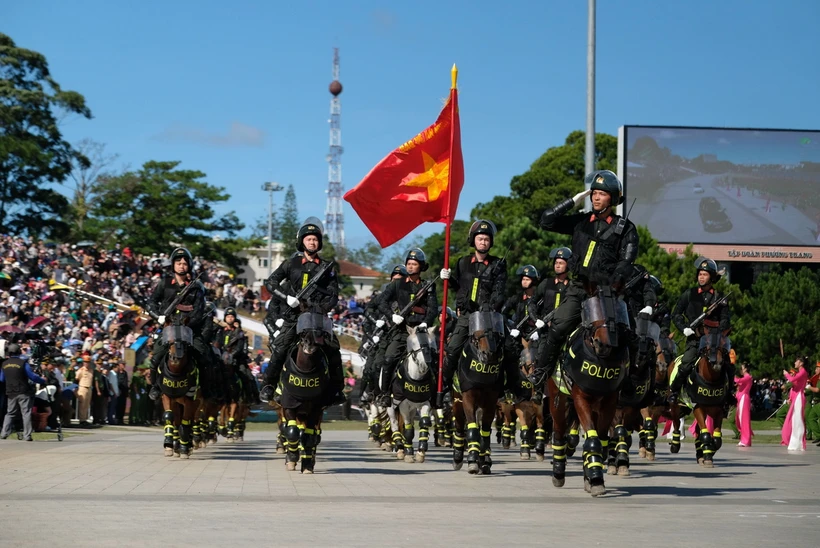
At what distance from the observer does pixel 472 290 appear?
1684 cm

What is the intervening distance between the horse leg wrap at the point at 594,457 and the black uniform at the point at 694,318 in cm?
677

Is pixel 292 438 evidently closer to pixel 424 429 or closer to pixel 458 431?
pixel 458 431

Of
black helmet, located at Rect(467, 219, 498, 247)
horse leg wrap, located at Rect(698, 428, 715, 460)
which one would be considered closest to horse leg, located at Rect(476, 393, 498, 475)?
black helmet, located at Rect(467, 219, 498, 247)

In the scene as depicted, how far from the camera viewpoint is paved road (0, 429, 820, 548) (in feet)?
31.7

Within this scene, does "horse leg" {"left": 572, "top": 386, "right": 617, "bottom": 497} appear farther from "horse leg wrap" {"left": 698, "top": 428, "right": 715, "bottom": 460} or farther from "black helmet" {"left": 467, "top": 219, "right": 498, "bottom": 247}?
"horse leg wrap" {"left": 698, "top": 428, "right": 715, "bottom": 460}

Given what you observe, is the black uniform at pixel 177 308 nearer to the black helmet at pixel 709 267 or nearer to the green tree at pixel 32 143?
the black helmet at pixel 709 267

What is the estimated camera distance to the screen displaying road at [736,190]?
2298 inches

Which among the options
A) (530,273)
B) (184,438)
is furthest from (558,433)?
(530,273)

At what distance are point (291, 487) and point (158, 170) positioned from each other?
78861mm

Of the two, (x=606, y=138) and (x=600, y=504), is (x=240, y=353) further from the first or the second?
(x=606, y=138)

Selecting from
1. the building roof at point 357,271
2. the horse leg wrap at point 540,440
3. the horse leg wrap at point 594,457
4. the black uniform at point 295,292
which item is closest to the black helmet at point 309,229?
the black uniform at point 295,292

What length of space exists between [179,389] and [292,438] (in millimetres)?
2835

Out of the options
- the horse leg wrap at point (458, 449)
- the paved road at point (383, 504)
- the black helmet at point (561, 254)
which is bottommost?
the paved road at point (383, 504)

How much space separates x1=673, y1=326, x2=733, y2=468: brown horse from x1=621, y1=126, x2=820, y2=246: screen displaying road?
127 ft
